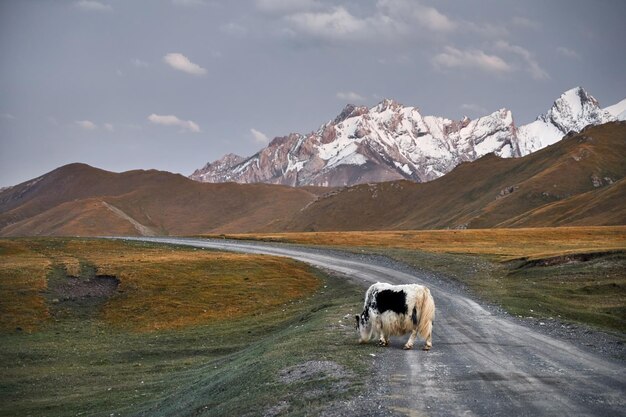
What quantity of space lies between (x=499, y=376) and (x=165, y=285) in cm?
4097

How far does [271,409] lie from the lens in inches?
630

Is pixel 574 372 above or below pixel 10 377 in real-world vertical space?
above

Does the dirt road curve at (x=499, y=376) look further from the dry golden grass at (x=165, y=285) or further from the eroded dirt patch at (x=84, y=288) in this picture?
the eroded dirt patch at (x=84, y=288)

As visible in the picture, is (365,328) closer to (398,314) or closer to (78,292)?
(398,314)

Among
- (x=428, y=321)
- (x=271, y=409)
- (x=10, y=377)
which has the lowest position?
(x=10, y=377)

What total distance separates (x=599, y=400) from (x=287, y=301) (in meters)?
37.9

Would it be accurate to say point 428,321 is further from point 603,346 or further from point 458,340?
point 603,346

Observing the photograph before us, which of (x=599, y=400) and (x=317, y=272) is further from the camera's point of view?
(x=317, y=272)

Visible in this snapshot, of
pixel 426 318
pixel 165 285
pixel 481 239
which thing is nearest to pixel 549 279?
pixel 426 318

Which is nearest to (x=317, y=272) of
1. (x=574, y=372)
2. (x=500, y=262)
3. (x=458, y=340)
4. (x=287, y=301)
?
(x=287, y=301)

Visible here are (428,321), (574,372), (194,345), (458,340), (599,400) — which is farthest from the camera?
(194,345)

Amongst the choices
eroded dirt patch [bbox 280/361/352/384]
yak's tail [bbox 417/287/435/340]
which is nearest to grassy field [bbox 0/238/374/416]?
eroded dirt patch [bbox 280/361/352/384]

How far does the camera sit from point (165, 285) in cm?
5378

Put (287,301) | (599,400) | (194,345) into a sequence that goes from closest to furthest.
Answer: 1. (599,400)
2. (194,345)
3. (287,301)
